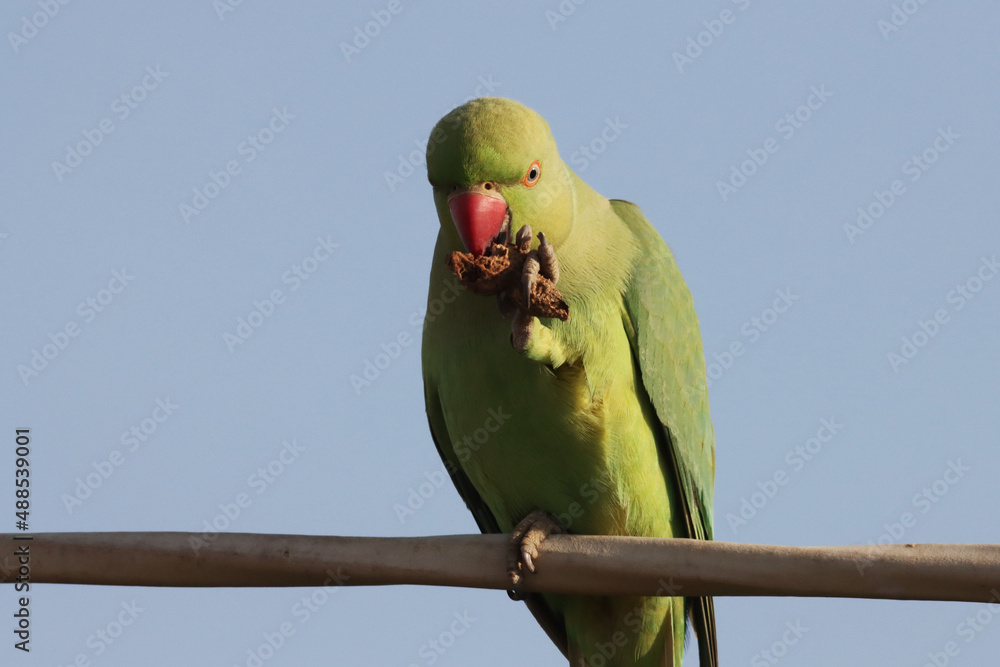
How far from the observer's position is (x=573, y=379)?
4457 mm

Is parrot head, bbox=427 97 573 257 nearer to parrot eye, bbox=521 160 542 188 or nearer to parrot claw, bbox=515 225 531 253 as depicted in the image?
parrot eye, bbox=521 160 542 188

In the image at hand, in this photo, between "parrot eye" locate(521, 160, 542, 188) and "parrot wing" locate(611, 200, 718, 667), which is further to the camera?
"parrot wing" locate(611, 200, 718, 667)

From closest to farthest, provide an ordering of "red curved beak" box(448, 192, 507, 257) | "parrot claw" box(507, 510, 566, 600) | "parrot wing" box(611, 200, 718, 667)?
1. "parrot claw" box(507, 510, 566, 600)
2. "red curved beak" box(448, 192, 507, 257)
3. "parrot wing" box(611, 200, 718, 667)

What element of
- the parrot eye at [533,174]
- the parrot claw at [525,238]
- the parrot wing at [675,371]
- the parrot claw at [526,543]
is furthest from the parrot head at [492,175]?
the parrot claw at [526,543]

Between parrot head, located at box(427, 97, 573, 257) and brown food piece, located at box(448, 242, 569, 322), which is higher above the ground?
parrot head, located at box(427, 97, 573, 257)

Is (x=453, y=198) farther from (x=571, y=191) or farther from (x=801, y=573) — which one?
(x=801, y=573)

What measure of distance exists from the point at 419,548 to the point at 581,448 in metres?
1.26

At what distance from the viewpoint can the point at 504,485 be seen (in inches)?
Answer: 191

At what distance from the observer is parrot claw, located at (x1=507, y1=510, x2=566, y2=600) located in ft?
12.3

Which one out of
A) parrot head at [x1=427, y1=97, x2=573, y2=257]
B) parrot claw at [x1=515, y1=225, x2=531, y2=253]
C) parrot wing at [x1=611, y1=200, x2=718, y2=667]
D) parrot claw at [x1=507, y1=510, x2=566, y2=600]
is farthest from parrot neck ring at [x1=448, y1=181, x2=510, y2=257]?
parrot claw at [x1=507, y1=510, x2=566, y2=600]

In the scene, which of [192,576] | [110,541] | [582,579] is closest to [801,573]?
[582,579]

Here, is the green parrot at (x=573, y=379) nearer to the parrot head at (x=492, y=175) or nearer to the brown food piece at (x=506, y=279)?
the parrot head at (x=492, y=175)

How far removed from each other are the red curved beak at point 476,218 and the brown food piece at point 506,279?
594 millimetres

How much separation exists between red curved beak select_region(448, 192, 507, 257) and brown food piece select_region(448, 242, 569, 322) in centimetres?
59
